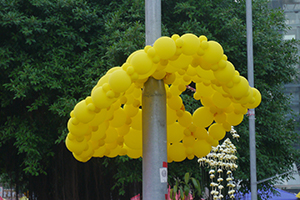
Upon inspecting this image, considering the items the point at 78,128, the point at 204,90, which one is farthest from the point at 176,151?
the point at 78,128

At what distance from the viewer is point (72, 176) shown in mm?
9977

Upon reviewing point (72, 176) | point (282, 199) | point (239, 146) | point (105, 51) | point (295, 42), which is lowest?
point (282, 199)

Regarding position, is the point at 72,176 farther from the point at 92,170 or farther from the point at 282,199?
the point at 282,199

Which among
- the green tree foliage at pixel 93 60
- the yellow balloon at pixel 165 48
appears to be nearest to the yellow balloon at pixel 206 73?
the yellow balloon at pixel 165 48

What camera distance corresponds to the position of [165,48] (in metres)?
3.62

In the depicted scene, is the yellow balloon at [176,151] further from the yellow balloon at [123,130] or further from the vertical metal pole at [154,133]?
the vertical metal pole at [154,133]

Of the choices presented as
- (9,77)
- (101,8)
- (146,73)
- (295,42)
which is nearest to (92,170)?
(9,77)

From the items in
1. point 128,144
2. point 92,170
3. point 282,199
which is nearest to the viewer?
point 128,144

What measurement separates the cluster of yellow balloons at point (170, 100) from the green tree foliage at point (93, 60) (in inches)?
103

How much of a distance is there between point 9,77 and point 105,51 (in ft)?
6.72

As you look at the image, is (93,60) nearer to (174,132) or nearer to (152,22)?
(174,132)

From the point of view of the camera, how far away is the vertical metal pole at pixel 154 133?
3947 millimetres

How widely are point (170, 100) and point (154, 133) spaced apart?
1.03 meters

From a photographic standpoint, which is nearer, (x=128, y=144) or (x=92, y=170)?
(x=128, y=144)
